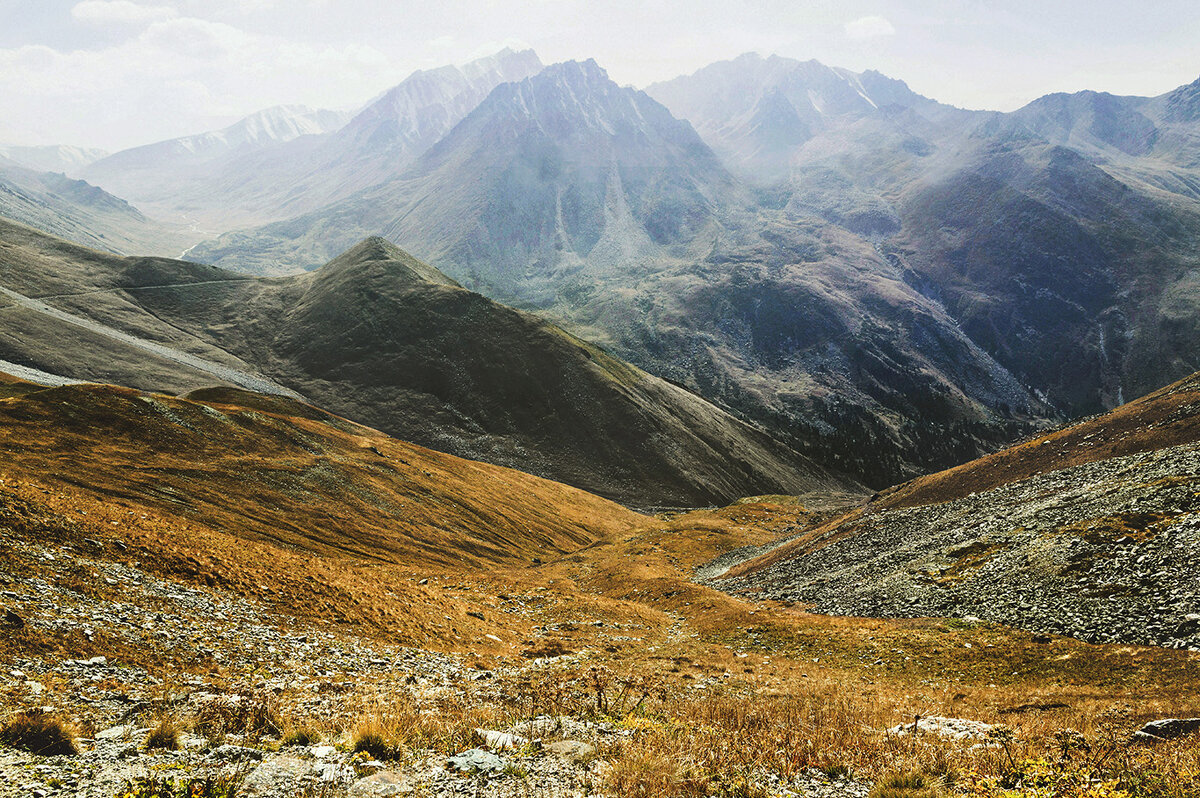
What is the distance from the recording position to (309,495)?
51938 millimetres

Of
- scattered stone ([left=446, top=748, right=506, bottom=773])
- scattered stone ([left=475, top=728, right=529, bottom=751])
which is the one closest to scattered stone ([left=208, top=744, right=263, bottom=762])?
scattered stone ([left=446, top=748, right=506, bottom=773])

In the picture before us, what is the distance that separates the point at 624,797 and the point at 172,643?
15.2m

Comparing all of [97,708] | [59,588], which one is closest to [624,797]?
[97,708]

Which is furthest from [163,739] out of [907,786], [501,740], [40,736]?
[907,786]

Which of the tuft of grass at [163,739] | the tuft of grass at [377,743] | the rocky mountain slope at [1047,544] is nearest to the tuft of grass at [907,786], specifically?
the tuft of grass at [377,743]

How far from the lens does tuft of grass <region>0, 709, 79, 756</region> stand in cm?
970

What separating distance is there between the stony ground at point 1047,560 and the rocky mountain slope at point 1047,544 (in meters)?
0.08

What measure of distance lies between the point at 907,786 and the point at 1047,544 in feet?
86.9

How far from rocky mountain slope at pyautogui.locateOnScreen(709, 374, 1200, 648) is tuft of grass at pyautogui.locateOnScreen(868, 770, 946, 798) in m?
17.2

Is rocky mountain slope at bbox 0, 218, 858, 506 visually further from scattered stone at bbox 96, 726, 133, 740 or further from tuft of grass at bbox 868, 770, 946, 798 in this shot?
tuft of grass at bbox 868, 770, 946, 798

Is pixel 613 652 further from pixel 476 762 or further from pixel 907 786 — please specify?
pixel 907 786

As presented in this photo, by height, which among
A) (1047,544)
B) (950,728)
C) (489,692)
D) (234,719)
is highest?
(234,719)

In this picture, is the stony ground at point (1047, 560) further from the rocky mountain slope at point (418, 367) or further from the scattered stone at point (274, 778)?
the rocky mountain slope at point (418, 367)

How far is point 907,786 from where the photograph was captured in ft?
31.4
